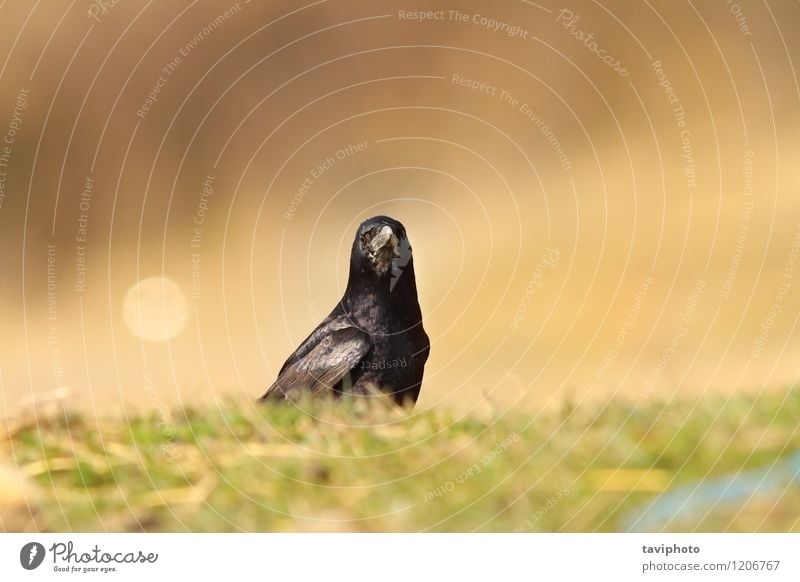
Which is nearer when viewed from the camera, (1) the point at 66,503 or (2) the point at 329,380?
(1) the point at 66,503

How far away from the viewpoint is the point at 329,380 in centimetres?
688

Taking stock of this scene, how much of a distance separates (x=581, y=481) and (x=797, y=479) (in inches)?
35.3

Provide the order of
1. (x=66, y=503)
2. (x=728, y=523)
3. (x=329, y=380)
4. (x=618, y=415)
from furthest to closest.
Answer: (x=329, y=380) → (x=618, y=415) → (x=66, y=503) → (x=728, y=523)

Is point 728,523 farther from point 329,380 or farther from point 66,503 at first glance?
point 329,380

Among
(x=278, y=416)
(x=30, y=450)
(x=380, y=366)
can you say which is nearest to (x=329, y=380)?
(x=380, y=366)

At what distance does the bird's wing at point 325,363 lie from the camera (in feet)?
22.6

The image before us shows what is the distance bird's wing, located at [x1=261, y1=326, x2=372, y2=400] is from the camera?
6.90 m

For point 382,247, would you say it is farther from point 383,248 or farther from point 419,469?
point 419,469

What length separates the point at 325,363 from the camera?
275 inches

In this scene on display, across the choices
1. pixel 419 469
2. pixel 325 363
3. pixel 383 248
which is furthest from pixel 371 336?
pixel 419 469
